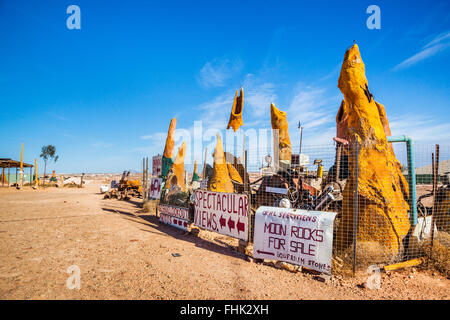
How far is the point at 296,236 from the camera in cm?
462

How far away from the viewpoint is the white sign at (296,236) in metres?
4.27

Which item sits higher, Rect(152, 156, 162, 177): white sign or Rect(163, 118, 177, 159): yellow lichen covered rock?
Rect(163, 118, 177, 159): yellow lichen covered rock

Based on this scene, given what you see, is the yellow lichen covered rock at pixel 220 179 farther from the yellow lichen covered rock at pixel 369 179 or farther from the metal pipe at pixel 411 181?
the metal pipe at pixel 411 181

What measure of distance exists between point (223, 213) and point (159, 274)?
96.2 inches

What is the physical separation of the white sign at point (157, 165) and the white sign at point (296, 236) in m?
8.77

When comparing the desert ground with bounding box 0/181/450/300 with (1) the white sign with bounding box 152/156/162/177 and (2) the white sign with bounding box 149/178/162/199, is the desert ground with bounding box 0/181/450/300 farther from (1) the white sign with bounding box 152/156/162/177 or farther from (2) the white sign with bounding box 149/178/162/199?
(1) the white sign with bounding box 152/156/162/177

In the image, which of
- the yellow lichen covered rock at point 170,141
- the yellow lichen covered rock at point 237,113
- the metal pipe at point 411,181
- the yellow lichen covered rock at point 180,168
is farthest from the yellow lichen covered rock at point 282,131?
the yellow lichen covered rock at point 170,141

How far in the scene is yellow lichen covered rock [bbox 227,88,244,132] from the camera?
949cm

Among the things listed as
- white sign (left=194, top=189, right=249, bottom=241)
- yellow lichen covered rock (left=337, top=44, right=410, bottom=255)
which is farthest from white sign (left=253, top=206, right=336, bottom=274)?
yellow lichen covered rock (left=337, top=44, right=410, bottom=255)

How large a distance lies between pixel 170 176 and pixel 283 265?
8.10m

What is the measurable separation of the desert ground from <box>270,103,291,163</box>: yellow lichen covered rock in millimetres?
5248

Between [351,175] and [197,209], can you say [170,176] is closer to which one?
[197,209]

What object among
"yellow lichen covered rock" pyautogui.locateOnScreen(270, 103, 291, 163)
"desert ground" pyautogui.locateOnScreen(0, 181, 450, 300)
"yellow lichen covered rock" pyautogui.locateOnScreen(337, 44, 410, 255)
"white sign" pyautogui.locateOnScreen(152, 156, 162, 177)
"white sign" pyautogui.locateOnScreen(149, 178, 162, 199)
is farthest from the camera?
"white sign" pyautogui.locateOnScreen(152, 156, 162, 177)

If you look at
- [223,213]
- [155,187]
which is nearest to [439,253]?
[223,213]
